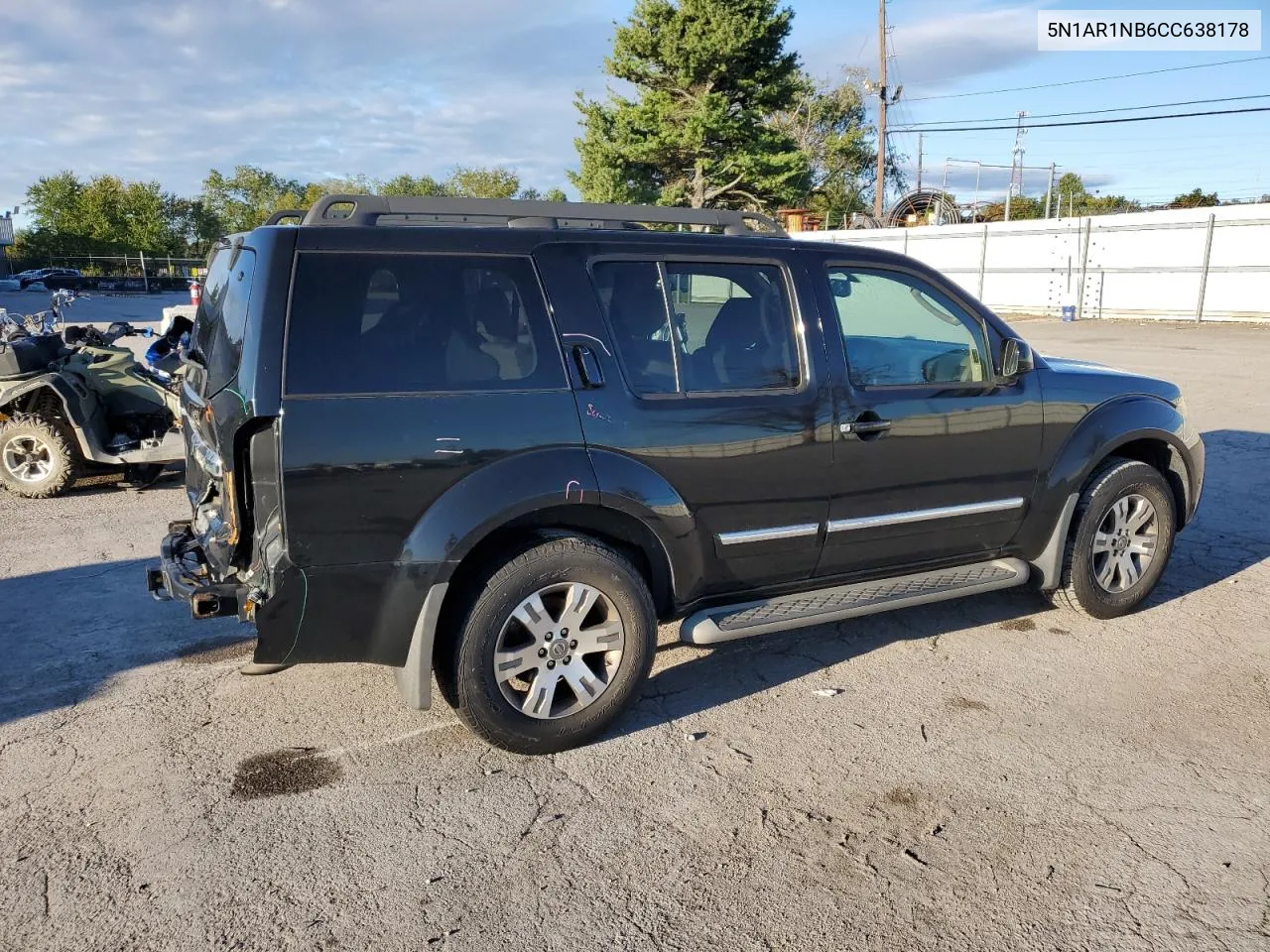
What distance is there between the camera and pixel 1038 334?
71.8ft

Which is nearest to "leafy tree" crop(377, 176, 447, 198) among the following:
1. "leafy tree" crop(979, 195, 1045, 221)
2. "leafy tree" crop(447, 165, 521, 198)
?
"leafy tree" crop(447, 165, 521, 198)

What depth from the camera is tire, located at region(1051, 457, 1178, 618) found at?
4.65 m

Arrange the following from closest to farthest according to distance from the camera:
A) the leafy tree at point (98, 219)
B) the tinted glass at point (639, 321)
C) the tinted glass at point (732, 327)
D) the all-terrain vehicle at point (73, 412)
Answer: the tinted glass at point (639, 321) → the tinted glass at point (732, 327) → the all-terrain vehicle at point (73, 412) → the leafy tree at point (98, 219)

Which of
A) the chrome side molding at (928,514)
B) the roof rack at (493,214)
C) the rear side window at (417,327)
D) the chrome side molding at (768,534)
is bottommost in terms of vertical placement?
the chrome side molding at (928,514)

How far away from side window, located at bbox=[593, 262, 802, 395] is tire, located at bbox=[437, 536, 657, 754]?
73 cm

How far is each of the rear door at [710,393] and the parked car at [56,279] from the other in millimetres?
54073

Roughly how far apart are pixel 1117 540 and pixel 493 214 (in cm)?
344

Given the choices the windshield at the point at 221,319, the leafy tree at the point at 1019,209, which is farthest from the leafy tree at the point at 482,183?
the windshield at the point at 221,319

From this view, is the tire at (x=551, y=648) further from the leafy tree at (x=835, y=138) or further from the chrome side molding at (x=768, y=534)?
the leafy tree at (x=835, y=138)

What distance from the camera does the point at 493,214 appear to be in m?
3.85

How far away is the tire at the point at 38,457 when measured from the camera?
7148 mm

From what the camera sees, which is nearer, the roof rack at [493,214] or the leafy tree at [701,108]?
the roof rack at [493,214]

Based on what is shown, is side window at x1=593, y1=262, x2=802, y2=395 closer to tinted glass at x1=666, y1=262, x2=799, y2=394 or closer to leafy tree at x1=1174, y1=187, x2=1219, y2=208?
tinted glass at x1=666, y1=262, x2=799, y2=394

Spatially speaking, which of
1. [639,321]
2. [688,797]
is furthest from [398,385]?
[688,797]
